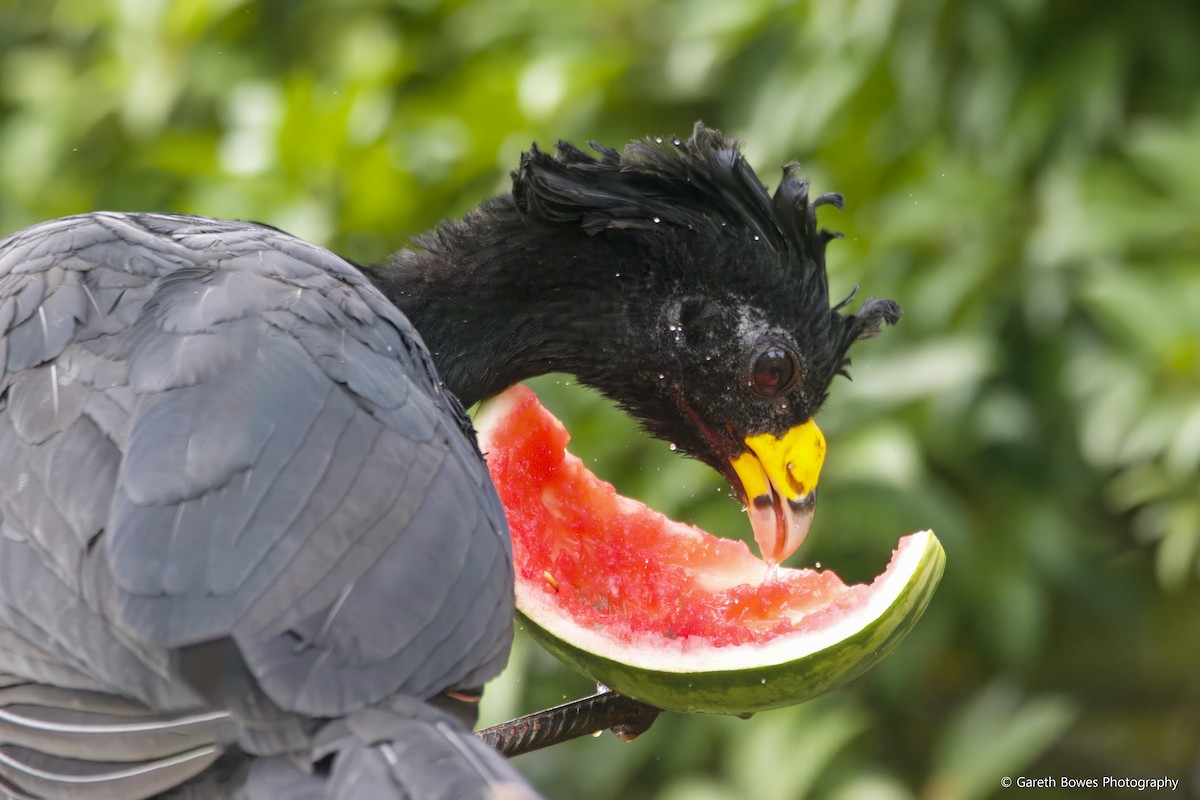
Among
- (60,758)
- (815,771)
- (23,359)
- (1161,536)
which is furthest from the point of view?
(1161,536)

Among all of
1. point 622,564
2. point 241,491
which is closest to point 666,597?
point 622,564

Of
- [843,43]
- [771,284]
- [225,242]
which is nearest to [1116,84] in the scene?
[843,43]

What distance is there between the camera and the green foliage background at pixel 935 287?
418cm

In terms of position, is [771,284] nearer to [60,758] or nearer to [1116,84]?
[60,758]

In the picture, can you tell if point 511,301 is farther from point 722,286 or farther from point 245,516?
point 245,516

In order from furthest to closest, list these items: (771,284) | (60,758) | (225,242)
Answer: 1. (771,284)
2. (225,242)
3. (60,758)

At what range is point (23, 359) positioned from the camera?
6.95ft

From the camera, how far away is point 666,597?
296 centimetres

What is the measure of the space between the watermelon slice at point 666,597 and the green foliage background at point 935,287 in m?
0.97

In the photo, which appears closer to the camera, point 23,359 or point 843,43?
point 23,359

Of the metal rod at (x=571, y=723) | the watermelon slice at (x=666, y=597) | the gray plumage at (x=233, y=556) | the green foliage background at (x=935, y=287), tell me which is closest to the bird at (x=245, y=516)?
the gray plumage at (x=233, y=556)

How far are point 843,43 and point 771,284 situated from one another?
6.48ft

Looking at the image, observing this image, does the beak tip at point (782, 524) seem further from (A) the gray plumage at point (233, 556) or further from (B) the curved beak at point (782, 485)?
(A) the gray plumage at point (233, 556)

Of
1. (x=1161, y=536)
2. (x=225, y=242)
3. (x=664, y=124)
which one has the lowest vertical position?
(x=1161, y=536)
